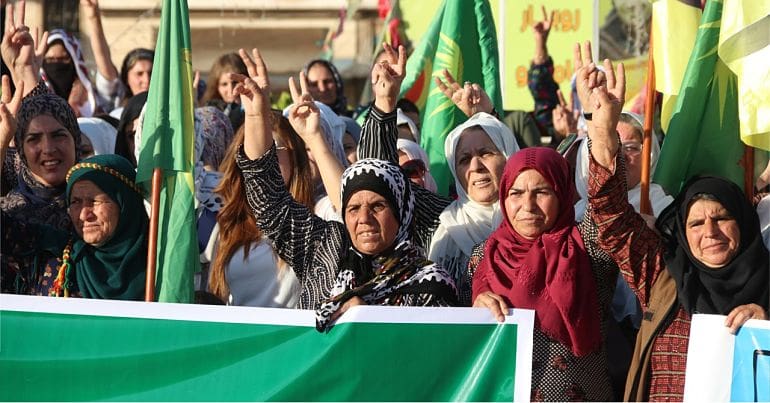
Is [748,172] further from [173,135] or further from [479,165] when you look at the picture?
[173,135]

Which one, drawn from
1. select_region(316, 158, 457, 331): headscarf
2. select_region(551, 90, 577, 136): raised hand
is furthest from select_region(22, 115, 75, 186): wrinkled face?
select_region(551, 90, 577, 136): raised hand

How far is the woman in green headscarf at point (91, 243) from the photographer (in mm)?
4836

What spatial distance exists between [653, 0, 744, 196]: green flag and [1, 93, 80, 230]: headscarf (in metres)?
2.35

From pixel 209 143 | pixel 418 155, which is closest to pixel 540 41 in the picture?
pixel 418 155

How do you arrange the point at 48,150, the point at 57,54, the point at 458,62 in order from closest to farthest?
the point at 48,150
the point at 458,62
the point at 57,54

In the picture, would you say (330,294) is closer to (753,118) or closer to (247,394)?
(247,394)

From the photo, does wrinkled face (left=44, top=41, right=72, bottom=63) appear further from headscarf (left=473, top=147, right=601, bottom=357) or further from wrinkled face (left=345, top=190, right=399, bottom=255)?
headscarf (left=473, top=147, right=601, bottom=357)

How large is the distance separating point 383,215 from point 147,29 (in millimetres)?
10921

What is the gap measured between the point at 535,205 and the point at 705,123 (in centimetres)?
97

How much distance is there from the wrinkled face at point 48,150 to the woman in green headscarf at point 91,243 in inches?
19.2

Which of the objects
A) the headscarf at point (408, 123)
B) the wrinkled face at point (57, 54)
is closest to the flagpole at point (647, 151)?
the headscarf at point (408, 123)

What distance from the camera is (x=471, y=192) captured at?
16.6ft

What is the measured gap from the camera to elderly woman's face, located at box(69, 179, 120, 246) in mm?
4887

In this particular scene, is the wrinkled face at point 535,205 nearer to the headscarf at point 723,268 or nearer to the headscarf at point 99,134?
the headscarf at point 723,268
